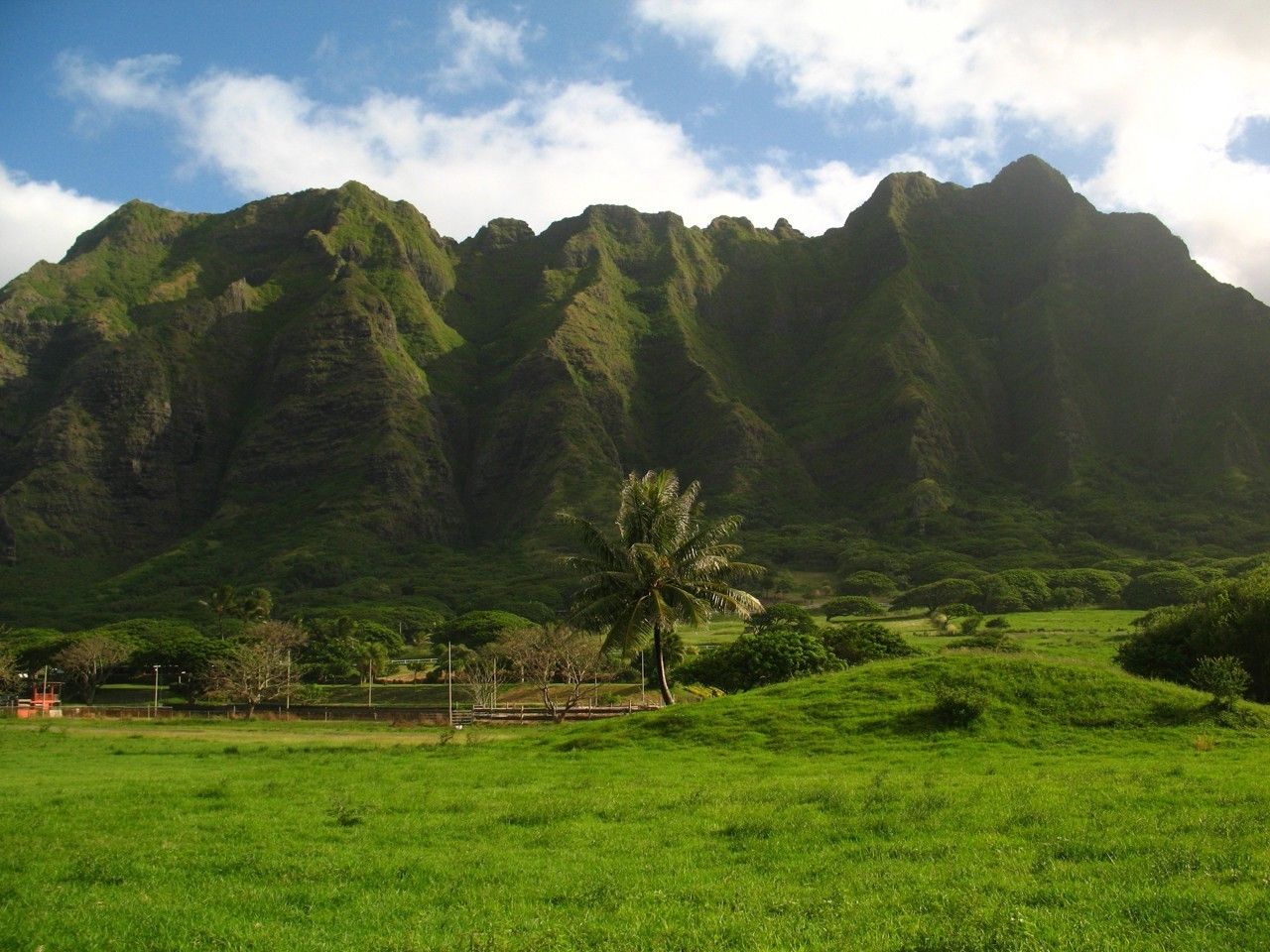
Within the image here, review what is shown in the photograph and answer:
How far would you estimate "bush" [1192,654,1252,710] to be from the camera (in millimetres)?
24084

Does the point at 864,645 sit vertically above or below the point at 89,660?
above

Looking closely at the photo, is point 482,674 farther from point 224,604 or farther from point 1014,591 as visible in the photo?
point 1014,591

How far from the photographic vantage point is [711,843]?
12.8m

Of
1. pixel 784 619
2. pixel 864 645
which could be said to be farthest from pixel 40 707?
pixel 784 619

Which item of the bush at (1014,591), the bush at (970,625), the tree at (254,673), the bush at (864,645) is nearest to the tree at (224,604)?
the tree at (254,673)

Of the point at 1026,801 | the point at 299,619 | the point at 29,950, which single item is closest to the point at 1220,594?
the point at 1026,801

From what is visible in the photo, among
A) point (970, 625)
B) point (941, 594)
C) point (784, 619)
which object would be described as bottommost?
point (970, 625)

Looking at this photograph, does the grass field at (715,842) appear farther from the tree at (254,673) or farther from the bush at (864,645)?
the tree at (254,673)

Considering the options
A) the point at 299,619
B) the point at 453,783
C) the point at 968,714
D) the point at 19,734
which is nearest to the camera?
the point at 453,783

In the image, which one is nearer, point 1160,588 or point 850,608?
point 1160,588

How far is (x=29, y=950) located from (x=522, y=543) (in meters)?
168

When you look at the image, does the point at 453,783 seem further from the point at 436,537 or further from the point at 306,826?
the point at 436,537

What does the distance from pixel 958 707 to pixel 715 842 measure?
42.9 feet

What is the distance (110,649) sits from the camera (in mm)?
87062
